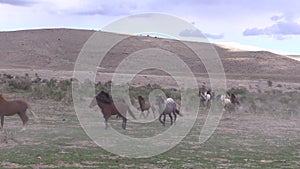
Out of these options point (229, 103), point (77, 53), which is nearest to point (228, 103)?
point (229, 103)

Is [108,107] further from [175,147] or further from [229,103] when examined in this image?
[229,103]

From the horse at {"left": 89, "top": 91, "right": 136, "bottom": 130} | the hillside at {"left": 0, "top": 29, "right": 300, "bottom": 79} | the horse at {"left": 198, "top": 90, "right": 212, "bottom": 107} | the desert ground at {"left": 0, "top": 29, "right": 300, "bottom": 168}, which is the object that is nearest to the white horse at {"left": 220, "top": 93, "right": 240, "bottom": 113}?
the desert ground at {"left": 0, "top": 29, "right": 300, "bottom": 168}

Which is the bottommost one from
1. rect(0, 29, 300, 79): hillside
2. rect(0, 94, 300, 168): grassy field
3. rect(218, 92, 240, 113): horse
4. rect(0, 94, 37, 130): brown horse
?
rect(0, 94, 300, 168): grassy field

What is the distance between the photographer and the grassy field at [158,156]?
55.1 ft

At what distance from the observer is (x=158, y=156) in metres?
18.5

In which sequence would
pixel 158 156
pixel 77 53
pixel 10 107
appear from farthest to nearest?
pixel 77 53
pixel 10 107
pixel 158 156

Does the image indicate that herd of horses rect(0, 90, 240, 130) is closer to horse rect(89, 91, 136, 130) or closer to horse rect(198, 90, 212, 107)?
horse rect(89, 91, 136, 130)

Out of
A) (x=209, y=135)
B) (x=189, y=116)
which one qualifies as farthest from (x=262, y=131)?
(x=189, y=116)

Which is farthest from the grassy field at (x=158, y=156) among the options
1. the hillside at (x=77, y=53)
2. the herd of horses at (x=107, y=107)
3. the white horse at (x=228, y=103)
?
the hillside at (x=77, y=53)

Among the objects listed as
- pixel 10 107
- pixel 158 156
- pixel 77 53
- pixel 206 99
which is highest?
pixel 77 53

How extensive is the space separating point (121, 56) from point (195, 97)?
6864 centimetres

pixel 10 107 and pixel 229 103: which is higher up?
pixel 229 103

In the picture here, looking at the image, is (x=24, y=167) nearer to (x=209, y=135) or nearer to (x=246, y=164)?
(x=246, y=164)

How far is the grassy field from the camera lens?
1680cm
